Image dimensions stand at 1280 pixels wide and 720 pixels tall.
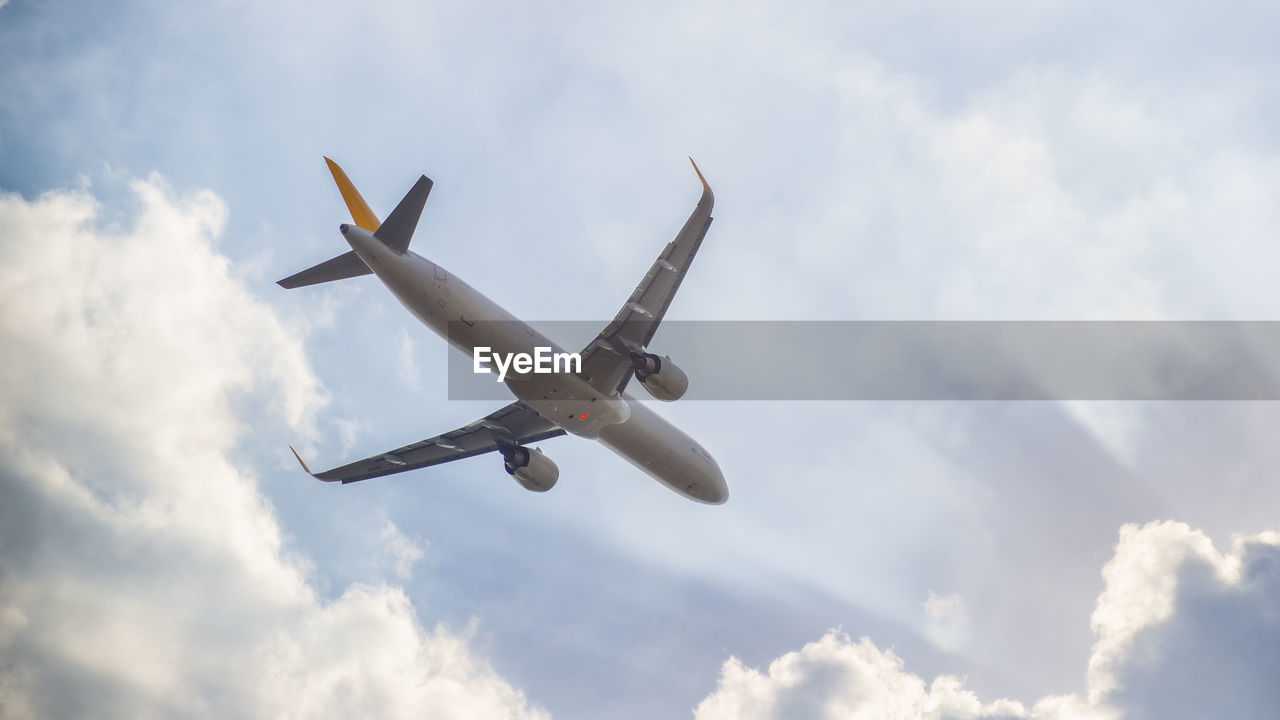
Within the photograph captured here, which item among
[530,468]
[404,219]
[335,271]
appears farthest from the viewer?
[530,468]

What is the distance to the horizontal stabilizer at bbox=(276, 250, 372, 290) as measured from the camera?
101ft

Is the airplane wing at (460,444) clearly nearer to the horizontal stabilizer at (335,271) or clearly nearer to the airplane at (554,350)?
the airplane at (554,350)

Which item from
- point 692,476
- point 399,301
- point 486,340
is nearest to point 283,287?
point 399,301

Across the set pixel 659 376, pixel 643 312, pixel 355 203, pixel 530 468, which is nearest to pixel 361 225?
pixel 355 203

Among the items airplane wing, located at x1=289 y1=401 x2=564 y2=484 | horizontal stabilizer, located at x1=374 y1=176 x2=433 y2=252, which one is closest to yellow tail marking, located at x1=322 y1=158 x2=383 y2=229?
horizontal stabilizer, located at x1=374 y1=176 x2=433 y2=252

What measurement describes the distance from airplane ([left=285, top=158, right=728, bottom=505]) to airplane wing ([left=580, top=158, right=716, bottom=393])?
3 centimetres

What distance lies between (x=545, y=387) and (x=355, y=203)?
338 inches

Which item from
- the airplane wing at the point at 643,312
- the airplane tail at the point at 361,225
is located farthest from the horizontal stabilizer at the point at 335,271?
the airplane wing at the point at 643,312

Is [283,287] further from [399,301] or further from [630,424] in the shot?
[630,424]

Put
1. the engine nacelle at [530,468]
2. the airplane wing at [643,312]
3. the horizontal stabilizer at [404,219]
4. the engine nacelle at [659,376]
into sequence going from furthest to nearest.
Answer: the engine nacelle at [530,468], the engine nacelle at [659,376], the airplane wing at [643,312], the horizontal stabilizer at [404,219]

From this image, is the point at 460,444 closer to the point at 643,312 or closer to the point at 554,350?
the point at 554,350

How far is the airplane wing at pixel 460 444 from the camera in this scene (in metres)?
39.7

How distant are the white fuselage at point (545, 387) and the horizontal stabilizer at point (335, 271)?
2129 millimetres

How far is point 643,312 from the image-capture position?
31688 millimetres
